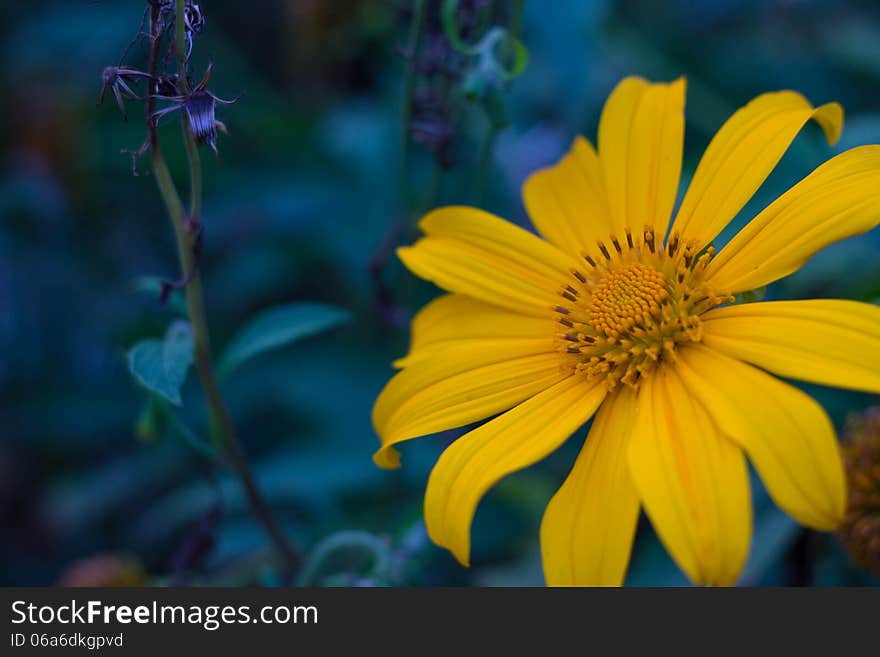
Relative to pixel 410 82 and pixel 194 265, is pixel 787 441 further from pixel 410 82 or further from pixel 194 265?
pixel 410 82

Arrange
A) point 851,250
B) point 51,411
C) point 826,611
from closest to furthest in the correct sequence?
1. point 826,611
2. point 851,250
3. point 51,411

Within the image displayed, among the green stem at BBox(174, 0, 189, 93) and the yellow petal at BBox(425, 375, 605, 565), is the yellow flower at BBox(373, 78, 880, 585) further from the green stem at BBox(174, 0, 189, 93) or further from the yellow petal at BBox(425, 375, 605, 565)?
the green stem at BBox(174, 0, 189, 93)

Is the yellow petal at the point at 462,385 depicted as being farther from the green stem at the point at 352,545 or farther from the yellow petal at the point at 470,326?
the green stem at the point at 352,545

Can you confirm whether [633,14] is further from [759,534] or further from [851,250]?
[759,534]

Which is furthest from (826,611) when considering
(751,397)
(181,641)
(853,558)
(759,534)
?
(181,641)

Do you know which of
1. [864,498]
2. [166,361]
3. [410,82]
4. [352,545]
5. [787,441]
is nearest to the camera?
[787,441]

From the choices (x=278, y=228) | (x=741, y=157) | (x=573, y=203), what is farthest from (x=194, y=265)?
(x=278, y=228)
